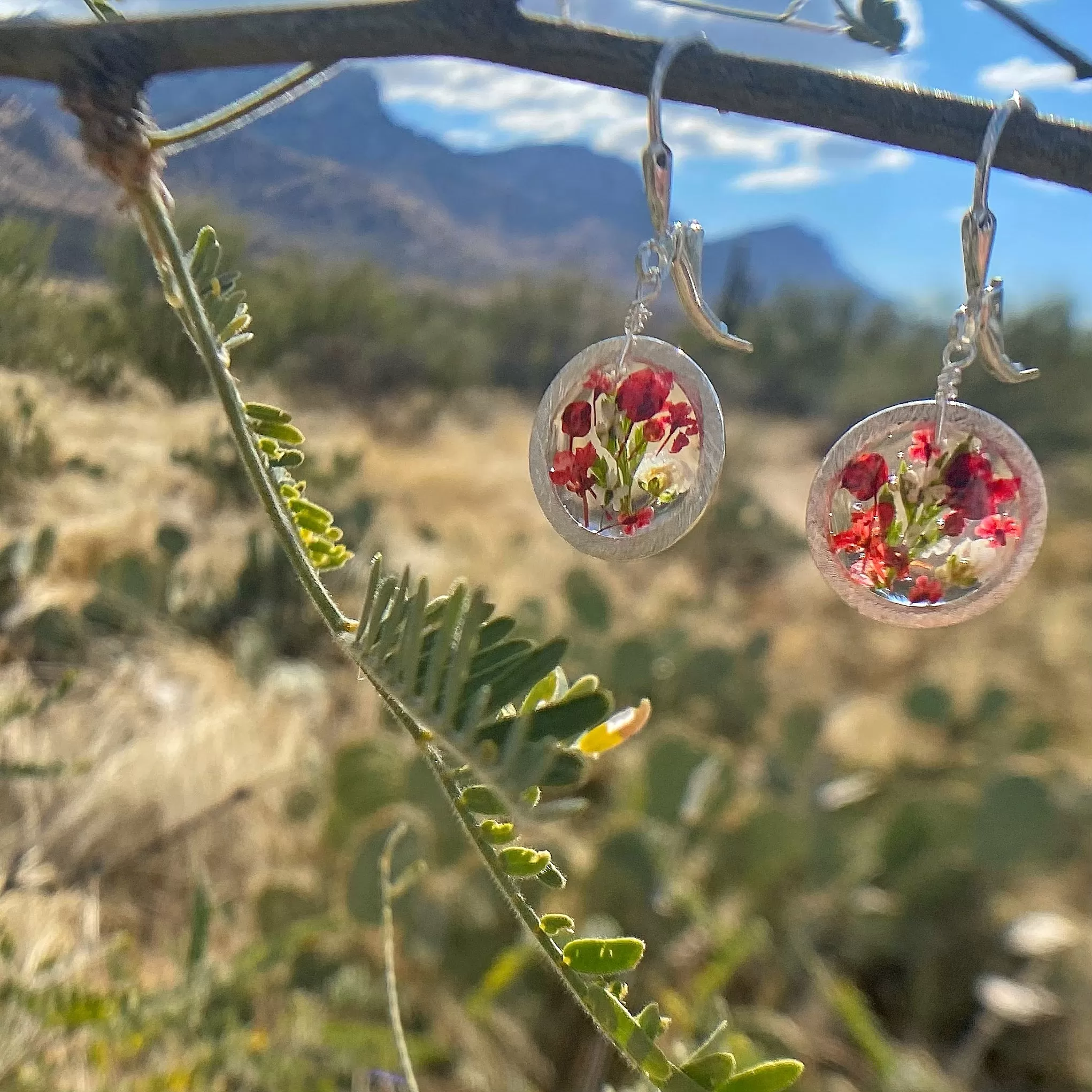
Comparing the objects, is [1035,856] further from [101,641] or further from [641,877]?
[101,641]

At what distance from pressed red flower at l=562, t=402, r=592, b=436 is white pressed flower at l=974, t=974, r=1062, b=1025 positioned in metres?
1.31

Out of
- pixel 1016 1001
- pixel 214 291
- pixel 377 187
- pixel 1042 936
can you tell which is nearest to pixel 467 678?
pixel 214 291

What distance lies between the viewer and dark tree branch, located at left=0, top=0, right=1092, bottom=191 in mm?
346

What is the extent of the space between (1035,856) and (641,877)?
672mm

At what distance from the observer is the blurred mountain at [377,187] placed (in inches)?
23.8

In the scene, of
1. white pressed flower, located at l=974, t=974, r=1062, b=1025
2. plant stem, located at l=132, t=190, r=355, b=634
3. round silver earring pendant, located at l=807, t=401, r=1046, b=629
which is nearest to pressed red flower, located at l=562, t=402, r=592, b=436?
round silver earring pendant, located at l=807, t=401, r=1046, b=629

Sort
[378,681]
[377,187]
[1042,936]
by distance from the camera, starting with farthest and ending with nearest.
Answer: [377,187], [1042,936], [378,681]

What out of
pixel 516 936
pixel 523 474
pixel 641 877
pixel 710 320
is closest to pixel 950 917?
pixel 641 877

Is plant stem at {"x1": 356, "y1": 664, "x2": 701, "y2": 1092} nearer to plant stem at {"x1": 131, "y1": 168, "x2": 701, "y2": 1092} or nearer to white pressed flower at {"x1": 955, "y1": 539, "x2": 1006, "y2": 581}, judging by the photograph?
plant stem at {"x1": 131, "y1": 168, "x2": 701, "y2": 1092}

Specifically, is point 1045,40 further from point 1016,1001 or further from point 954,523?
point 1016,1001

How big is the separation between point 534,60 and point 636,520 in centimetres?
25

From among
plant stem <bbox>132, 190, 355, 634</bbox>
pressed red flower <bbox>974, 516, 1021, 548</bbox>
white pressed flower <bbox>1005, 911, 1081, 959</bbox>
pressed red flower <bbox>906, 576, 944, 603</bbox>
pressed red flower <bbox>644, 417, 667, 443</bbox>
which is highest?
plant stem <bbox>132, 190, 355, 634</bbox>

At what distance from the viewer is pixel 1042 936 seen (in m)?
1.55

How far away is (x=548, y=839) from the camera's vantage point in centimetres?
175
